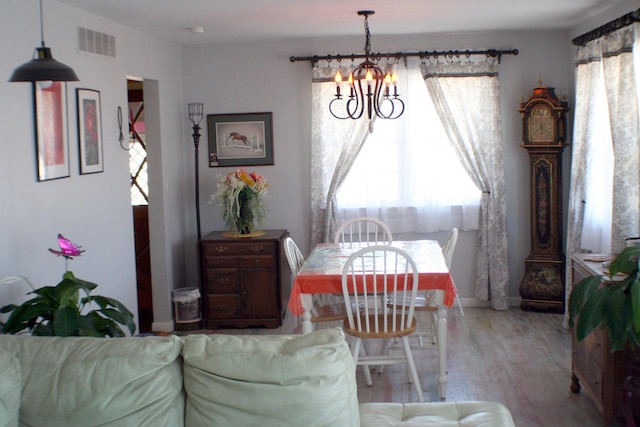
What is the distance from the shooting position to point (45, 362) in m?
2.64

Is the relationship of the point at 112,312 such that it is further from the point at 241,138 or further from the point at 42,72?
the point at 241,138

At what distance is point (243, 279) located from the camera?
6.15 metres

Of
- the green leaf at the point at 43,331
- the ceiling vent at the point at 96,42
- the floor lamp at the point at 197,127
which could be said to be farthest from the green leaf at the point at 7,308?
the floor lamp at the point at 197,127

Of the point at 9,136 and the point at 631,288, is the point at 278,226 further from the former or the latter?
the point at 631,288

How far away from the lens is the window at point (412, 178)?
6590mm

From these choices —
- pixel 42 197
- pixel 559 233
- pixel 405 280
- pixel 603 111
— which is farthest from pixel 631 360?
pixel 42 197

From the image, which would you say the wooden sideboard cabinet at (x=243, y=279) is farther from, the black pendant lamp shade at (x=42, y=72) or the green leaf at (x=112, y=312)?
the black pendant lamp shade at (x=42, y=72)

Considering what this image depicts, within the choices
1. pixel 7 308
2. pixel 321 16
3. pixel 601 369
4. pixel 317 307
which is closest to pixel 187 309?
pixel 317 307

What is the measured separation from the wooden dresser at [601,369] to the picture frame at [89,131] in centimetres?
304

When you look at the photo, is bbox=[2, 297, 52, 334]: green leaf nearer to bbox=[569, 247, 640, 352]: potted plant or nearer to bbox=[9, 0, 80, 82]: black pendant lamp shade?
bbox=[9, 0, 80, 82]: black pendant lamp shade

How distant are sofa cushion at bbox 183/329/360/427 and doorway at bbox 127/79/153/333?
13.7ft

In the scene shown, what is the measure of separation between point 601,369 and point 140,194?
4.26 m

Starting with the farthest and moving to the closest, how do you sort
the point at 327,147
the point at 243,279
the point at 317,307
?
the point at 327,147
the point at 243,279
the point at 317,307

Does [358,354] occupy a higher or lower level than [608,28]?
lower
